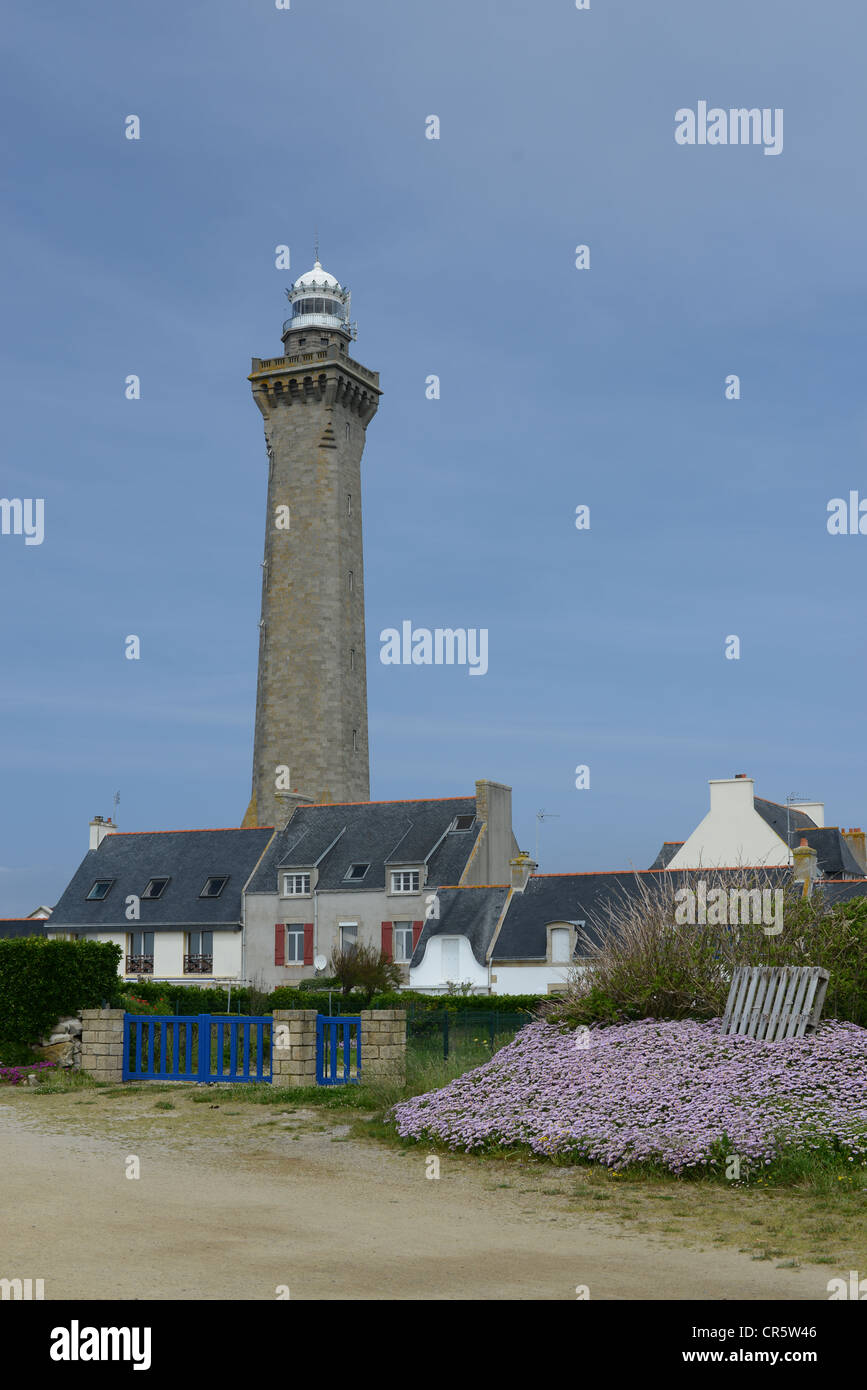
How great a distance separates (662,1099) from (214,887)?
1524 inches

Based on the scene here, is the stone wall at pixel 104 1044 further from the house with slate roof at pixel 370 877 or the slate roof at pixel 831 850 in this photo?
the slate roof at pixel 831 850

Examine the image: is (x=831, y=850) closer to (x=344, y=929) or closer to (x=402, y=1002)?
(x=344, y=929)

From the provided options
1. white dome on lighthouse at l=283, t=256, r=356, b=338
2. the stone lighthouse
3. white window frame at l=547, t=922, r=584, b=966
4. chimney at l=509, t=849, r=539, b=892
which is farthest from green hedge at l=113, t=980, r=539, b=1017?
white dome on lighthouse at l=283, t=256, r=356, b=338

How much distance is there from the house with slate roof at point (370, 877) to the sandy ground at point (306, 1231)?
104 feet

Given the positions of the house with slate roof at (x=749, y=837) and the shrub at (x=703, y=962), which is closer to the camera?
the shrub at (x=703, y=962)

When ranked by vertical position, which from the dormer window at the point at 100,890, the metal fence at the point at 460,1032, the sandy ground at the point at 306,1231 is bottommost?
the sandy ground at the point at 306,1231

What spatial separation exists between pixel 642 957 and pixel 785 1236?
7.36 m

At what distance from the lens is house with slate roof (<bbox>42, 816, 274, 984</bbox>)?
49.8 metres

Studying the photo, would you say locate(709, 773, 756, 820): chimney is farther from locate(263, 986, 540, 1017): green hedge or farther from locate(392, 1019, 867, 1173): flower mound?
locate(392, 1019, 867, 1173): flower mound

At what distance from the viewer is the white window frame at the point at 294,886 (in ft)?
162

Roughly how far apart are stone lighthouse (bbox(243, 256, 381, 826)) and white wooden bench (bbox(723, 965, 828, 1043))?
38863 millimetres

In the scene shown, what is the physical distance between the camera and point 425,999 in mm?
36125

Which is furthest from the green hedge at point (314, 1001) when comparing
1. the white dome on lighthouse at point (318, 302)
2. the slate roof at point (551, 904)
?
the white dome on lighthouse at point (318, 302)

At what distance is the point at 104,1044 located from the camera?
21.2 m
